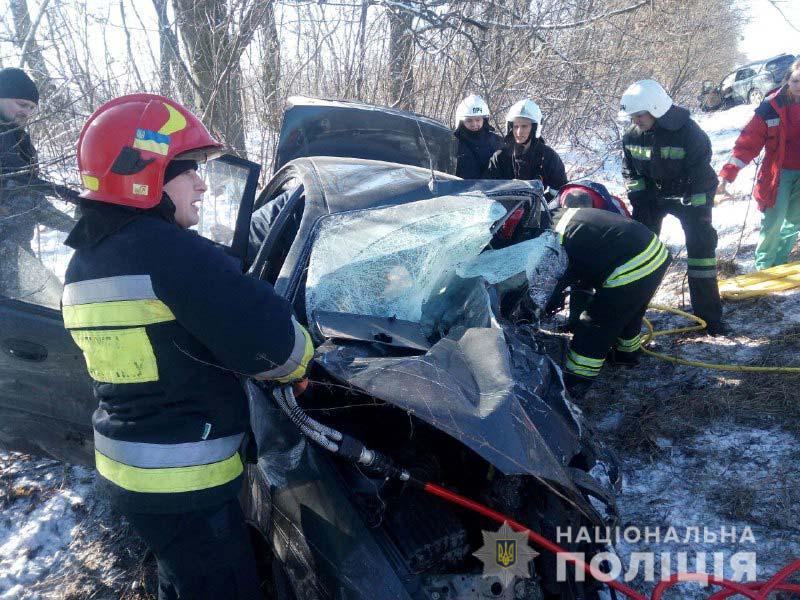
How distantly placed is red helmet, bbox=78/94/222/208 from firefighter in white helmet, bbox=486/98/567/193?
3.83 metres

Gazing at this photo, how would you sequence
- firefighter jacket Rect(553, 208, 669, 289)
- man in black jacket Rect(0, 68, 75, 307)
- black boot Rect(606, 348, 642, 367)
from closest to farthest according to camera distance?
man in black jacket Rect(0, 68, 75, 307) → firefighter jacket Rect(553, 208, 669, 289) → black boot Rect(606, 348, 642, 367)

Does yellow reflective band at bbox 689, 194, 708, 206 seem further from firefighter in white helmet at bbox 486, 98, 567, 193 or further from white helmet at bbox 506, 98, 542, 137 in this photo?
white helmet at bbox 506, 98, 542, 137

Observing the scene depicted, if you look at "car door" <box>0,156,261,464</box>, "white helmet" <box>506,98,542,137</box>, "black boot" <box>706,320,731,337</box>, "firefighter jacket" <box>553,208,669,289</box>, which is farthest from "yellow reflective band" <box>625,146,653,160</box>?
"car door" <box>0,156,261,464</box>

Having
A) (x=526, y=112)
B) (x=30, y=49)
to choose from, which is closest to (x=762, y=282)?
Result: (x=526, y=112)

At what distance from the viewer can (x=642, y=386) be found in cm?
375

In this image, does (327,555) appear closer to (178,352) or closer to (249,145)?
(178,352)

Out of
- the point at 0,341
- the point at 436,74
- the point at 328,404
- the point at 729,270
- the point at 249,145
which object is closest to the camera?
the point at 328,404

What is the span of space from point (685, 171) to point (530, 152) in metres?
1.31

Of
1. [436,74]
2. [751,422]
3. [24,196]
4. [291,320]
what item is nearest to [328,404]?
[291,320]

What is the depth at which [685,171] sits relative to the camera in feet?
14.0

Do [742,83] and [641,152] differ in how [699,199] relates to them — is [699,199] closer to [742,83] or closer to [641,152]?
[641,152]

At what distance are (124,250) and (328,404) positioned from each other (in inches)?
32.9

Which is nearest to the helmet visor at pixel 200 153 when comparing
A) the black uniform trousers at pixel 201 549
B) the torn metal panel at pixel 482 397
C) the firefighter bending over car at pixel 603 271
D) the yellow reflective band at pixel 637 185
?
the torn metal panel at pixel 482 397

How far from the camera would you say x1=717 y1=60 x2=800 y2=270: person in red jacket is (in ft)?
15.4
